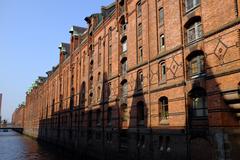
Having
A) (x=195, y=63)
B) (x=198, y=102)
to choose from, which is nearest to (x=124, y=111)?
(x=198, y=102)

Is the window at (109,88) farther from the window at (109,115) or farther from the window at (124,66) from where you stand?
the window at (124,66)

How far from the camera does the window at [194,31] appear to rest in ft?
52.5

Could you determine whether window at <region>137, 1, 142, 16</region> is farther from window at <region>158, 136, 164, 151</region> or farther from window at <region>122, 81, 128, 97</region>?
window at <region>158, 136, 164, 151</region>

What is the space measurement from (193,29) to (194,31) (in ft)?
0.61

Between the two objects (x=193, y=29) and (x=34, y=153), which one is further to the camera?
(x=34, y=153)

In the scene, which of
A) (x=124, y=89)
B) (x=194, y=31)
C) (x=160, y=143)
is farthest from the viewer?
(x=124, y=89)

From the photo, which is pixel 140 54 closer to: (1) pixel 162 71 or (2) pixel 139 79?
(2) pixel 139 79

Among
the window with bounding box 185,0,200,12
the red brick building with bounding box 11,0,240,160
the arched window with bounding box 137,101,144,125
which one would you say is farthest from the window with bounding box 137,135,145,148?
the window with bounding box 185,0,200,12

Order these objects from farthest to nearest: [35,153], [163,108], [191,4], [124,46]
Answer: [35,153] < [124,46] < [163,108] < [191,4]

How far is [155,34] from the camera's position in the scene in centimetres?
1972

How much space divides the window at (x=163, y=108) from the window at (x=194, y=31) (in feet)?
13.8

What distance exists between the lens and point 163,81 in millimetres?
18438

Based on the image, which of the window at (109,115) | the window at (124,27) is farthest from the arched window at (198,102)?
the window at (109,115)

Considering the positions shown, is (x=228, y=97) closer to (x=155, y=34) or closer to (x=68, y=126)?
(x=155, y=34)
